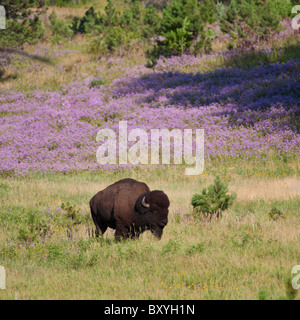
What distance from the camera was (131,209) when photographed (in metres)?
8.78

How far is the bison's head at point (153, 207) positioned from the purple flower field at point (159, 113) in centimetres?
1147

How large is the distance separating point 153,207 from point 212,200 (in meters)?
3.52

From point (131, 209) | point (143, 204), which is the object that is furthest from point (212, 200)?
point (143, 204)

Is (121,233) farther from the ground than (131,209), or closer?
closer

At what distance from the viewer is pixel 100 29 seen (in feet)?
139

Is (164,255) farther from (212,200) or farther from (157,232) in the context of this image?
(212,200)

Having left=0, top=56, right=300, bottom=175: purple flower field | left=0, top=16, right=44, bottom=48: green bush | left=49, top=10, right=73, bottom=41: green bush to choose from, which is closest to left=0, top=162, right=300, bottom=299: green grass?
left=0, top=56, right=300, bottom=175: purple flower field

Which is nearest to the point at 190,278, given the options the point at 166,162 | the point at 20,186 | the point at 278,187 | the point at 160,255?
the point at 160,255

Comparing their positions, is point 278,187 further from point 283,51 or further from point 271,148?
point 283,51

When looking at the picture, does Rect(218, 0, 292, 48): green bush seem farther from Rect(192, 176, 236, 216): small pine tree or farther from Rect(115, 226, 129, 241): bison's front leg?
Rect(115, 226, 129, 241): bison's front leg

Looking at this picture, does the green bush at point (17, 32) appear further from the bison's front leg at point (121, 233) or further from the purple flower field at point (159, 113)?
the bison's front leg at point (121, 233)

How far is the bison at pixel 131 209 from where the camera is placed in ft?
28.0

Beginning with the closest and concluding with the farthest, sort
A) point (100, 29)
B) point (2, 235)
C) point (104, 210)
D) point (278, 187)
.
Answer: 1. point (104, 210)
2. point (2, 235)
3. point (278, 187)
4. point (100, 29)
